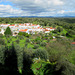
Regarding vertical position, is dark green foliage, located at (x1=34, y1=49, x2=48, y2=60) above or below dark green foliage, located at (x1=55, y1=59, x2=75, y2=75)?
below

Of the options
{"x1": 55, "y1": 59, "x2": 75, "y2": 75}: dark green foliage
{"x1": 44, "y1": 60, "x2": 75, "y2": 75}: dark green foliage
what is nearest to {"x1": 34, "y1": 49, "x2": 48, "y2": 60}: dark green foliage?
{"x1": 44, "y1": 60, "x2": 75, "y2": 75}: dark green foliage

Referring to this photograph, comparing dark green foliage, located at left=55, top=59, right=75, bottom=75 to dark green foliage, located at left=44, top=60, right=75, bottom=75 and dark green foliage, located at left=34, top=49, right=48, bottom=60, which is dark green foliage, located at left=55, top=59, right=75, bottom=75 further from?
dark green foliage, located at left=34, top=49, right=48, bottom=60

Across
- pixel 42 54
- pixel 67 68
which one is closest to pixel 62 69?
pixel 67 68

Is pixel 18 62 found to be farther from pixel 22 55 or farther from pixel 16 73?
pixel 16 73

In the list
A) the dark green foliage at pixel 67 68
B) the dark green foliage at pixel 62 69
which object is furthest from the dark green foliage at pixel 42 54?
the dark green foliage at pixel 67 68

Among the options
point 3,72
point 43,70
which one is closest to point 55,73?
point 43,70

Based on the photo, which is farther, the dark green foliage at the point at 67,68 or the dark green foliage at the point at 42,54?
the dark green foliage at the point at 42,54

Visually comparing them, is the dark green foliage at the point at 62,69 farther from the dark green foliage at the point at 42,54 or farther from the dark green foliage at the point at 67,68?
the dark green foliage at the point at 42,54

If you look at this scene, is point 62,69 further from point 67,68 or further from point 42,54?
point 42,54

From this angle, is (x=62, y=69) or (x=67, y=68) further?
(x=62, y=69)

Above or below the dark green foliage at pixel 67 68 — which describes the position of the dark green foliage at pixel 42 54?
below

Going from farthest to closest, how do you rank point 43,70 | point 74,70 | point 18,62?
point 18,62 < point 43,70 < point 74,70
